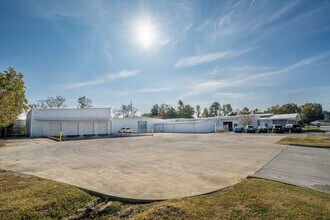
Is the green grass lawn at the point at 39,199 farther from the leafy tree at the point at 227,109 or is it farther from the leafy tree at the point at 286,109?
the leafy tree at the point at 227,109

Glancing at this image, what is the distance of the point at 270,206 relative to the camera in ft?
13.5

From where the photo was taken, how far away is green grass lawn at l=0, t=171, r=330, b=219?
3840 millimetres

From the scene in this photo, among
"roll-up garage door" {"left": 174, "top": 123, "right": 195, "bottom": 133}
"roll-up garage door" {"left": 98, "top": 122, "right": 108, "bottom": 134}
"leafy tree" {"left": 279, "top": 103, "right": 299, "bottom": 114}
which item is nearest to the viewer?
"roll-up garage door" {"left": 98, "top": 122, "right": 108, "bottom": 134}

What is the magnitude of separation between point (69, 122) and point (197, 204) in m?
33.6

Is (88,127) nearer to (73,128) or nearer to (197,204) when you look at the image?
(73,128)

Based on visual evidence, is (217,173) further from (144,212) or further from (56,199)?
(56,199)

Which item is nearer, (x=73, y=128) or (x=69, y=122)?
(x=69, y=122)

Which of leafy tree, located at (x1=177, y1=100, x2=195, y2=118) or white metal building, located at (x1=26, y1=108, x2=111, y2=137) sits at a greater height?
leafy tree, located at (x1=177, y1=100, x2=195, y2=118)

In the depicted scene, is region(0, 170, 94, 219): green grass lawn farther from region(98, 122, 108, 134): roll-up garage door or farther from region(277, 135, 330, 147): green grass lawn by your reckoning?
region(98, 122, 108, 134): roll-up garage door

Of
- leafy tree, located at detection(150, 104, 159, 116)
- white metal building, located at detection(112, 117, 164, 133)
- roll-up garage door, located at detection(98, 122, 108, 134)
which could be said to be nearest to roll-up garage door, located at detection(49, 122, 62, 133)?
roll-up garage door, located at detection(98, 122, 108, 134)

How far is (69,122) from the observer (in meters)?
33.3

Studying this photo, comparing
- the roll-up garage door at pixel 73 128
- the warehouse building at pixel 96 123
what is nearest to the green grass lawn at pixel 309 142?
the warehouse building at pixel 96 123

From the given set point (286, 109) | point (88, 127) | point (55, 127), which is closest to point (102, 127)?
point (88, 127)

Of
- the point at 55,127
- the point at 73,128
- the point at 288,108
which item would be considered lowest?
the point at 73,128
